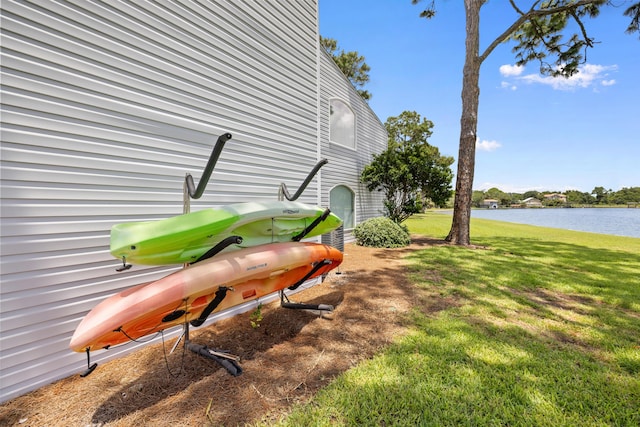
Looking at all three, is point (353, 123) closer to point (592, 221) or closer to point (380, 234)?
point (380, 234)

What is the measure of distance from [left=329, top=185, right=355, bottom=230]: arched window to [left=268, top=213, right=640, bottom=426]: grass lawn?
4.97 meters

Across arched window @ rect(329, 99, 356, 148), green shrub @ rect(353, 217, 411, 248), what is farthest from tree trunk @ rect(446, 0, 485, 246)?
arched window @ rect(329, 99, 356, 148)

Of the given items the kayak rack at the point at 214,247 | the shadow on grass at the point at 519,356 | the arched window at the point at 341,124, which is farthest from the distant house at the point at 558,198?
the kayak rack at the point at 214,247

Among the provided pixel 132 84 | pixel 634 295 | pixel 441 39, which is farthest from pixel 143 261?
pixel 441 39

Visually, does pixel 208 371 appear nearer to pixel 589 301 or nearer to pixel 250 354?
pixel 250 354

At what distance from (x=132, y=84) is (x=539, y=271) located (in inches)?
319

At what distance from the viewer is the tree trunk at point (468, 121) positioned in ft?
27.1

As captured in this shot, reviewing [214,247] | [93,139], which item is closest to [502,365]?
[214,247]

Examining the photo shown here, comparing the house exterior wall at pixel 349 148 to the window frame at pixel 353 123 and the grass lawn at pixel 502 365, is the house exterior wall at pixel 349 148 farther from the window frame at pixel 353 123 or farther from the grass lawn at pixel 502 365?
the grass lawn at pixel 502 365

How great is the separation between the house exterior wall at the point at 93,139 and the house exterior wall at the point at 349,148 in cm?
416

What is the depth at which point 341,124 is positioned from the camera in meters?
9.48

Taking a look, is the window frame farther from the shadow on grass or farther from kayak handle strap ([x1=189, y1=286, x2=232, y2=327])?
kayak handle strap ([x1=189, y1=286, x2=232, y2=327])

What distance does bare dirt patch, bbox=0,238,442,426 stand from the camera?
182 cm

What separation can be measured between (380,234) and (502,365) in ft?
21.6
